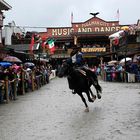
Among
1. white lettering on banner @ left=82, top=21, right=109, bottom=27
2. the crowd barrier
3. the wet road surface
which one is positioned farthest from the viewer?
white lettering on banner @ left=82, top=21, right=109, bottom=27

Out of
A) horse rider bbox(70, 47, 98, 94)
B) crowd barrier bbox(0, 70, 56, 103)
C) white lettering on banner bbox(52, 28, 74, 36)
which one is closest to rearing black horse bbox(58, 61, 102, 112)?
horse rider bbox(70, 47, 98, 94)

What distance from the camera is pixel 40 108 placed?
1684cm

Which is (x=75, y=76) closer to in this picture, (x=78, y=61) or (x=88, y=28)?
(x=78, y=61)

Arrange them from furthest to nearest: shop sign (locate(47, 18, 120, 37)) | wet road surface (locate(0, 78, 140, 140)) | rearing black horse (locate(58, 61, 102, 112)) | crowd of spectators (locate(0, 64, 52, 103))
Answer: shop sign (locate(47, 18, 120, 37)) → crowd of spectators (locate(0, 64, 52, 103)) → rearing black horse (locate(58, 61, 102, 112)) → wet road surface (locate(0, 78, 140, 140))

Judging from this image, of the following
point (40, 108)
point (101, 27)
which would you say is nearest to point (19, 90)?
point (40, 108)

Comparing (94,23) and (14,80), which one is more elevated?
(94,23)

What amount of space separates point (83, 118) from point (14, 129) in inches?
92.2

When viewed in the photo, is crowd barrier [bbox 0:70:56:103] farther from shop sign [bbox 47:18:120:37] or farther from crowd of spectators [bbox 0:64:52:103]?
shop sign [bbox 47:18:120:37]

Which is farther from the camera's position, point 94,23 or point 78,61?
point 94,23

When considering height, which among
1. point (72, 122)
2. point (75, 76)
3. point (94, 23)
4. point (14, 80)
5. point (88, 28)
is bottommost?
point (72, 122)

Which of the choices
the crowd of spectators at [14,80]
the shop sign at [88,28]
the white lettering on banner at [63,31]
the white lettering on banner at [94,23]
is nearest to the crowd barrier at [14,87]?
the crowd of spectators at [14,80]

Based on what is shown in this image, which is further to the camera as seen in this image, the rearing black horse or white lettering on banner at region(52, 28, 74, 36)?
white lettering on banner at region(52, 28, 74, 36)

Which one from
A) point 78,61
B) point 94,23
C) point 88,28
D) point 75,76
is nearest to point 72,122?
point 75,76

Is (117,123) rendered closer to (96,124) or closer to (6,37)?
(96,124)
